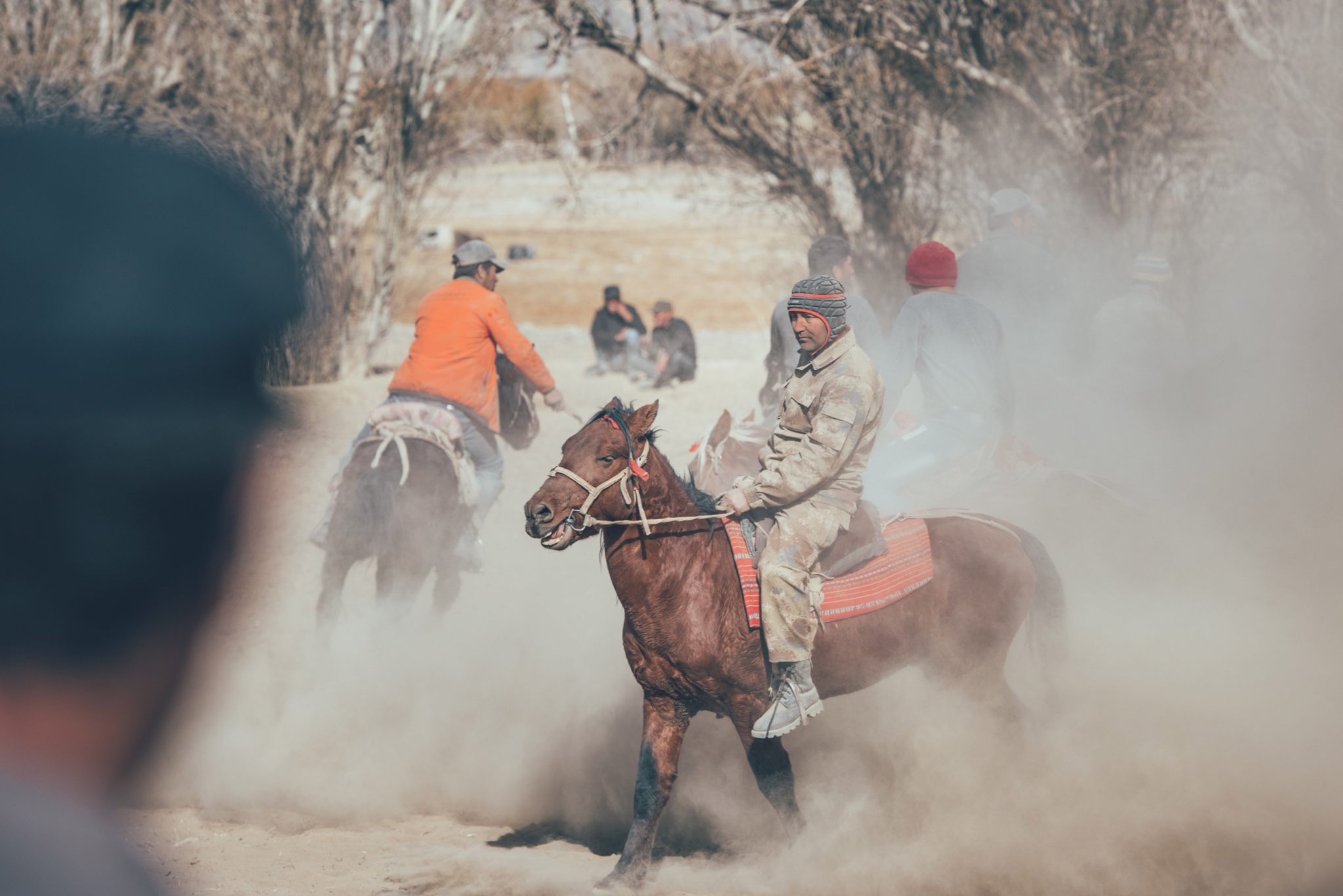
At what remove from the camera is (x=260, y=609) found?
8.55m

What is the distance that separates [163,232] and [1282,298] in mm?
10804

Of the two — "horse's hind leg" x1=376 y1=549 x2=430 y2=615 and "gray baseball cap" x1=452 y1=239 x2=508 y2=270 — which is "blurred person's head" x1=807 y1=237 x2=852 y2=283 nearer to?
"gray baseball cap" x1=452 y1=239 x2=508 y2=270

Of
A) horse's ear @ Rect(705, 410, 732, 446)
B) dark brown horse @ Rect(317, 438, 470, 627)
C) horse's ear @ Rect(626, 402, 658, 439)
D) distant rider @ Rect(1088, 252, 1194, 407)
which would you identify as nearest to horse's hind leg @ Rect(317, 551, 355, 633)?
dark brown horse @ Rect(317, 438, 470, 627)

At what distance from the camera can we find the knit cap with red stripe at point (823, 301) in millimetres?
4527

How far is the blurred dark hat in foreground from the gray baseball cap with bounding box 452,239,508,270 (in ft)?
6.48

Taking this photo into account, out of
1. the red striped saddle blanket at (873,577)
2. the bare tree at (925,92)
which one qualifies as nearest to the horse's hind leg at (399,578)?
the red striped saddle blanket at (873,577)

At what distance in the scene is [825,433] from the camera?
4453 mm

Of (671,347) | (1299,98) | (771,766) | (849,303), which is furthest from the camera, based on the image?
(671,347)

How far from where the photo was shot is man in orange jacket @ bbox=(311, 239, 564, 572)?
283 inches

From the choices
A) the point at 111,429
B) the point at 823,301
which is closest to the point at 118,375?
the point at 111,429

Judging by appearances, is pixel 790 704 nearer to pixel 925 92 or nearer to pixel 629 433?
pixel 629 433

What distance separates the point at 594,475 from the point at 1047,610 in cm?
227

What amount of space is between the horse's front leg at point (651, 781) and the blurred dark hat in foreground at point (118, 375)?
2.47m

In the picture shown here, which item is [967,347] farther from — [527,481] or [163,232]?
[163,232]
